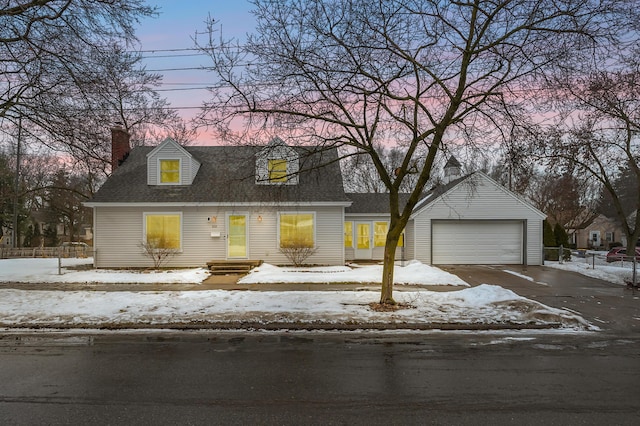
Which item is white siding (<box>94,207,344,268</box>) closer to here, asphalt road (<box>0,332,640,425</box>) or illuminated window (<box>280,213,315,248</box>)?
illuminated window (<box>280,213,315,248</box>)

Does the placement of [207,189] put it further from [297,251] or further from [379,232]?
[379,232]

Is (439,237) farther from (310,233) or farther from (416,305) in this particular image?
(416,305)

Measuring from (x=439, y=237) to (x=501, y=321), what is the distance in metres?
11.8

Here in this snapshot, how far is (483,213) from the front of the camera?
19281 millimetres

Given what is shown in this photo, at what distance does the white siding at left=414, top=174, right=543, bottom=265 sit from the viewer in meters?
19.1

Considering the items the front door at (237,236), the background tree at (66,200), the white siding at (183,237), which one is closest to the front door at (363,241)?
the white siding at (183,237)

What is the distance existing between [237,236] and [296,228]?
8.57 ft

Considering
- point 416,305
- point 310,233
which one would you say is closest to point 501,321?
point 416,305

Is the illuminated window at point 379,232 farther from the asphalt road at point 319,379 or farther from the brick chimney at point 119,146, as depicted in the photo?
the asphalt road at point 319,379

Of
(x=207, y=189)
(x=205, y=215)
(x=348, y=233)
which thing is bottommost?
(x=348, y=233)

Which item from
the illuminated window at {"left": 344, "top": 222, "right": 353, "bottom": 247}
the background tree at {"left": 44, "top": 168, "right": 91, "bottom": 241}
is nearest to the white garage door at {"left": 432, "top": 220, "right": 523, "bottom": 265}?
the illuminated window at {"left": 344, "top": 222, "right": 353, "bottom": 247}

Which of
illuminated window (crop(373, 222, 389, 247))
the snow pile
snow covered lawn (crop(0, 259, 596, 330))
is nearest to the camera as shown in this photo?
snow covered lawn (crop(0, 259, 596, 330))

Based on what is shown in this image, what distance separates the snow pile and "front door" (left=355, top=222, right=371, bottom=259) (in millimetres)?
5629

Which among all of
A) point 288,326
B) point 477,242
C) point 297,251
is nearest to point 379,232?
point 477,242
